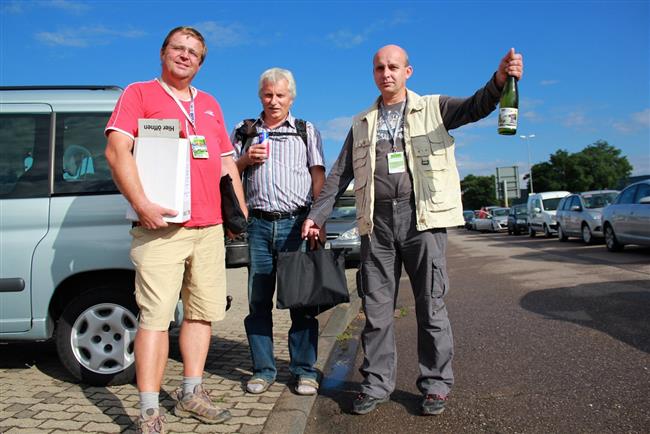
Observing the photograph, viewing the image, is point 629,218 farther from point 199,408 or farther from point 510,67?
point 199,408

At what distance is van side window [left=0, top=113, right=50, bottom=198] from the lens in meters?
3.93

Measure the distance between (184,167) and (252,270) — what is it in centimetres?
107

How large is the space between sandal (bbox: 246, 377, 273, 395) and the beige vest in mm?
1227

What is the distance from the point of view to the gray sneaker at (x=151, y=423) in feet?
9.26

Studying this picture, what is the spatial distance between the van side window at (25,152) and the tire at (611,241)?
12.3 meters

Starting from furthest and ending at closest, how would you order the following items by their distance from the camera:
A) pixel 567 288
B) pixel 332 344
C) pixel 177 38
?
pixel 567 288 → pixel 332 344 → pixel 177 38

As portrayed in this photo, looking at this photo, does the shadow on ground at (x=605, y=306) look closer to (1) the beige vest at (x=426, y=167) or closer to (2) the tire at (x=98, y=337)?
(1) the beige vest at (x=426, y=167)

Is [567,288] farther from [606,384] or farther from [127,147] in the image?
[127,147]

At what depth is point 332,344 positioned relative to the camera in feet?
17.0

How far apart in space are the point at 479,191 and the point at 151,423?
127602mm

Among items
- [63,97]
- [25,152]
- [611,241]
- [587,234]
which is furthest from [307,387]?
[587,234]

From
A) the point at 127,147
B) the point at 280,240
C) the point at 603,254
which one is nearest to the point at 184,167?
the point at 127,147

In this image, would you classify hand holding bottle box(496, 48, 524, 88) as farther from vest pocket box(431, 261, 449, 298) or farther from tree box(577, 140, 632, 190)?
tree box(577, 140, 632, 190)

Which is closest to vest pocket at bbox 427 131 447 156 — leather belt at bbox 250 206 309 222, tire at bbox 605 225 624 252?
leather belt at bbox 250 206 309 222
